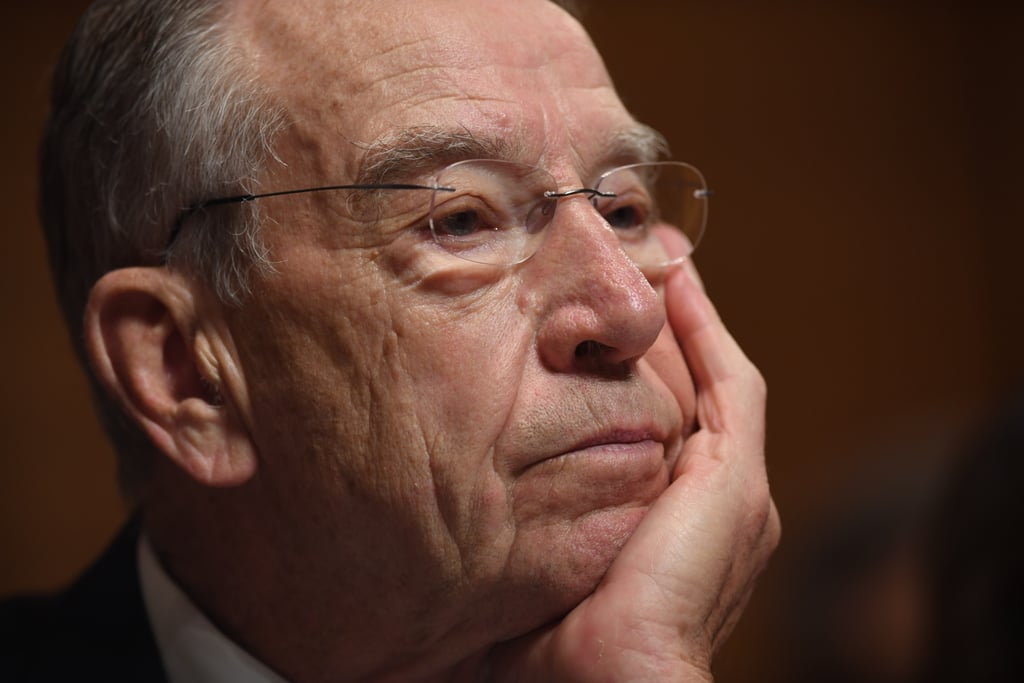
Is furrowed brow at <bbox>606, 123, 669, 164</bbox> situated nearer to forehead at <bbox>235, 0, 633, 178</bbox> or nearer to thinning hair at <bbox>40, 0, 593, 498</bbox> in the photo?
forehead at <bbox>235, 0, 633, 178</bbox>

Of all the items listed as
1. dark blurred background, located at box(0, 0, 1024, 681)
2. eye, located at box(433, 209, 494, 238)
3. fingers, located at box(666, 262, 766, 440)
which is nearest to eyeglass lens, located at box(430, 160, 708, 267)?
eye, located at box(433, 209, 494, 238)

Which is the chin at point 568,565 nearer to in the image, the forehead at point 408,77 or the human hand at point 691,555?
the human hand at point 691,555

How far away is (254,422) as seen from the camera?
1760 mm

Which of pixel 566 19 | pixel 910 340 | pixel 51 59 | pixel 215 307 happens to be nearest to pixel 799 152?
pixel 910 340

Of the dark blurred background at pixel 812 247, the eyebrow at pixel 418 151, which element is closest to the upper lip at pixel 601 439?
the eyebrow at pixel 418 151

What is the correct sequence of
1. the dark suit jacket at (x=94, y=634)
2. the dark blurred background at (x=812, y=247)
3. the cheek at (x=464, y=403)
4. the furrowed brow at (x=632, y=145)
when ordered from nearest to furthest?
the cheek at (x=464, y=403) < the furrowed brow at (x=632, y=145) < the dark suit jacket at (x=94, y=634) < the dark blurred background at (x=812, y=247)

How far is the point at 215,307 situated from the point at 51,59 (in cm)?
175

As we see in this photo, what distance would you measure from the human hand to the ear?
595 millimetres

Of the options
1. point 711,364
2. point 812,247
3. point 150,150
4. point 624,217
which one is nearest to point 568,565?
point 711,364

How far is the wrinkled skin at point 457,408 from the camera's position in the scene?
1.63 meters

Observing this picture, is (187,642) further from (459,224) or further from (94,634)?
(459,224)

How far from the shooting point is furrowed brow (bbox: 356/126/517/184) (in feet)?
5.44

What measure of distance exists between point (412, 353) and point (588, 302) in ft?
0.91

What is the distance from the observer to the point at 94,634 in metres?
2.09
